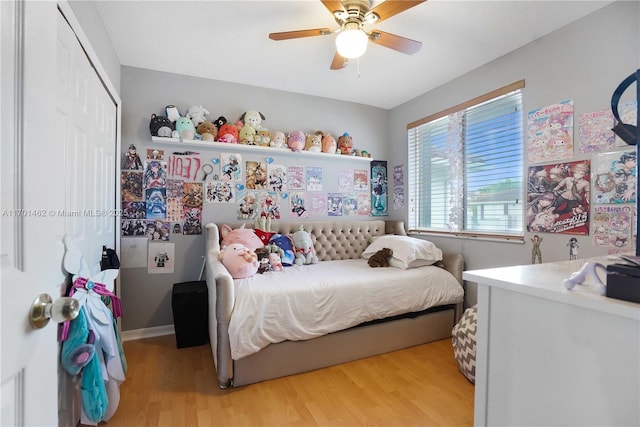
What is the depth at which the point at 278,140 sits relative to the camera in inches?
120

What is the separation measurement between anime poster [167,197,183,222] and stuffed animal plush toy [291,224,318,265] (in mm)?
1153

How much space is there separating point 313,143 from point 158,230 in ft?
6.05

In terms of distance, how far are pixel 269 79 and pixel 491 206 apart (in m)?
2.52

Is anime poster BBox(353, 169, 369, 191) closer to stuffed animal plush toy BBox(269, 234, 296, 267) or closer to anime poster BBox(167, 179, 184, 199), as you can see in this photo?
stuffed animal plush toy BBox(269, 234, 296, 267)

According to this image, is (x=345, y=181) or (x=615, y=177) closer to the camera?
(x=615, y=177)

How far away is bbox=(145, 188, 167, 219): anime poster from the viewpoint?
271 centimetres

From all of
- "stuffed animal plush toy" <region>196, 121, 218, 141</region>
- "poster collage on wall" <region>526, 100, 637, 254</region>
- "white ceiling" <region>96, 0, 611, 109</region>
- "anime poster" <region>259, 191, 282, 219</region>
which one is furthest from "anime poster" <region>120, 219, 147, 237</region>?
"poster collage on wall" <region>526, 100, 637, 254</region>

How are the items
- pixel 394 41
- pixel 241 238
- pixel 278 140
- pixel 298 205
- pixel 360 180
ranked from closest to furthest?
1. pixel 394 41
2. pixel 241 238
3. pixel 278 140
4. pixel 298 205
5. pixel 360 180

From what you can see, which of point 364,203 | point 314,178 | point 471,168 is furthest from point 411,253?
point 314,178

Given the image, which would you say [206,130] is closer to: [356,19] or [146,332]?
[356,19]

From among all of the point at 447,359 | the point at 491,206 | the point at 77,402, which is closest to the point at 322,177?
the point at 491,206

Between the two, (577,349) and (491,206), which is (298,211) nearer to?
(491,206)

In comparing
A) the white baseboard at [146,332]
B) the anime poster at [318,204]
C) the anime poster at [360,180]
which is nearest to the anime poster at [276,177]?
the anime poster at [318,204]

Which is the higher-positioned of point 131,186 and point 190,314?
point 131,186
